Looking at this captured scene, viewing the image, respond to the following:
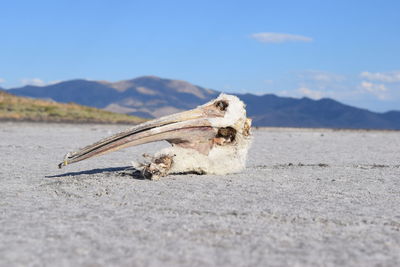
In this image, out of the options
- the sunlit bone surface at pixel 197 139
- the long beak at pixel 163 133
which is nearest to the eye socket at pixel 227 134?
the sunlit bone surface at pixel 197 139

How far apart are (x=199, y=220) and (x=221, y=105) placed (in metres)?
3.51

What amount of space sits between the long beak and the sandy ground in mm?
422

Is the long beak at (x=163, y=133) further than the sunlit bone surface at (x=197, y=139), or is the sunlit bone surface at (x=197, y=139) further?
the sunlit bone surface at (x=197, y=139)

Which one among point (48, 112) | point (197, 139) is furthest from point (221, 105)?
point (48, 112)

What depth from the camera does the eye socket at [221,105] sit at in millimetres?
8031

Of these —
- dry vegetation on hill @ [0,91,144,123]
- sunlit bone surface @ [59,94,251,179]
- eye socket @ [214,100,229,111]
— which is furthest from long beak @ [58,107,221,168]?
dry vegetation on hill @ [0,91,144,123]

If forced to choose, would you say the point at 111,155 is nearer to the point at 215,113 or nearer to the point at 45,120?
the point at 215,113

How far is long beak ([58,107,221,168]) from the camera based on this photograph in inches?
274

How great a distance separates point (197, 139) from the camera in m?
7.65

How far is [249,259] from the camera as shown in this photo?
11.6ft

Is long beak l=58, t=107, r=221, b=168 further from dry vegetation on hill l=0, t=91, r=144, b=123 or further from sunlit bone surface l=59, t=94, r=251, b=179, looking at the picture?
dry vegetation on hill l=0, t=91, r=144, b=123

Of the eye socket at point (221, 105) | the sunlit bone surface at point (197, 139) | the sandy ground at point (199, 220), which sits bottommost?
the sandy ground at point (199, 220)

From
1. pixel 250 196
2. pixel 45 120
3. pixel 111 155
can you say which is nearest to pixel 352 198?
pixel 250 196

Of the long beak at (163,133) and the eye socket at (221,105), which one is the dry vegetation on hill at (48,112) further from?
the long beak at (163,133)
